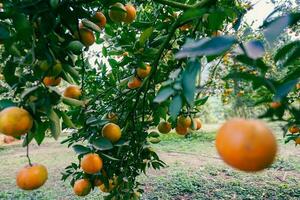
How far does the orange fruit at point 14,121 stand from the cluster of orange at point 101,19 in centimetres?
43

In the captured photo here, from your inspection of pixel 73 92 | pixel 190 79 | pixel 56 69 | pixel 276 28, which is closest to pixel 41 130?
pixel 56 69

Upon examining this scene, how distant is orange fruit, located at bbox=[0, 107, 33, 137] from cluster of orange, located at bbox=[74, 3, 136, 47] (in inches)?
17.0

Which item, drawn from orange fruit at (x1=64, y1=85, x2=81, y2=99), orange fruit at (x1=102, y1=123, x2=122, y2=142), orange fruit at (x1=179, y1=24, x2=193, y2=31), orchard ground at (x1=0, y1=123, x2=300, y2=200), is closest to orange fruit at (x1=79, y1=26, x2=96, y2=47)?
orange fruit at (x1=64, y1=85, x2=81, y2=99)

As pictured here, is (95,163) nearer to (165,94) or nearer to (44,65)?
(44,65)

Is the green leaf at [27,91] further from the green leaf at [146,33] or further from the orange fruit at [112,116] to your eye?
the orange fruit at [112,116]

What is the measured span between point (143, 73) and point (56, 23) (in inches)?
25.5

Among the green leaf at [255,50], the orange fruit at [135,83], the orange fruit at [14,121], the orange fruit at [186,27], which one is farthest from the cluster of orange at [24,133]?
the orange fruit at [186,27]

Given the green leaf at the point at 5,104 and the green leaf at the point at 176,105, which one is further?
the green leaf at the point at 5,104

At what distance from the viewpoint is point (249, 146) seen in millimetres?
668

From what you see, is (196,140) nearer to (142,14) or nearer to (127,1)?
(142,14)

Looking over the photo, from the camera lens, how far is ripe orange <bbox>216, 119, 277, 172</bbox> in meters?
0.67

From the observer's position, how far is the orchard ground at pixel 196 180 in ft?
13.2

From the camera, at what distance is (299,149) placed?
6715 millimetres

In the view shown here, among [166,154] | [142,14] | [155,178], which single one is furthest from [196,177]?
[142,14]
